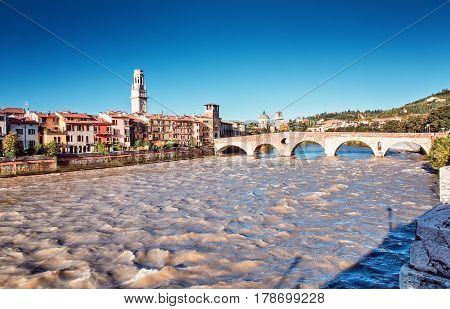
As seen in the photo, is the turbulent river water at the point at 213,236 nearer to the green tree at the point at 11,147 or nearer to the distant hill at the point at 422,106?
the green tree at the point at 11,147

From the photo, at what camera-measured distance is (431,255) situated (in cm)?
158

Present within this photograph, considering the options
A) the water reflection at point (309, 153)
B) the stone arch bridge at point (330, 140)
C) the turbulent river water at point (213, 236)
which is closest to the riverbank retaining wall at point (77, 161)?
the stone arch bridge at point (330, 140)

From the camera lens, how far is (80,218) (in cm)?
1174

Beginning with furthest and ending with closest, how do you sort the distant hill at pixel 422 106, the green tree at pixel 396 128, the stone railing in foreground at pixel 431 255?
1. the distant hill at pixel 422 106
2. the green tree at pixel 396 128
3. the stone railing in foreground at pixel 431 255

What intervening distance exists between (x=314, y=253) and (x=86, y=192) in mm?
13470

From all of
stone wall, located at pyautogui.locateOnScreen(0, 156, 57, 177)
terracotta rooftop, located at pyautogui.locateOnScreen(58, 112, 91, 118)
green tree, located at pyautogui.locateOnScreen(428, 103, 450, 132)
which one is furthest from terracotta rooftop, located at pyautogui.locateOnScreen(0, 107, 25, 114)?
green tree, located at pyautogui.locateOnScreen(428, 103, 450, 132)

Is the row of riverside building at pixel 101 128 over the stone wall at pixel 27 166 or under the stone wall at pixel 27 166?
over

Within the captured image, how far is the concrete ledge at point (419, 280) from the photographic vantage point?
5.10ft

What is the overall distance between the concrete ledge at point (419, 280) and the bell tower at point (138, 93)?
67.3 meters

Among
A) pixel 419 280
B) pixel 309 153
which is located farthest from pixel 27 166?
pixel 309 153

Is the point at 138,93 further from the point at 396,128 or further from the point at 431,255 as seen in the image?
the point at 431,255

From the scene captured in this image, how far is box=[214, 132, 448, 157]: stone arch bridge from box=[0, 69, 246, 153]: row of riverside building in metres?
9.12

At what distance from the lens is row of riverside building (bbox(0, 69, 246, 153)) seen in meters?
36.2

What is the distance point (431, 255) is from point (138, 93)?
68.4m
